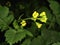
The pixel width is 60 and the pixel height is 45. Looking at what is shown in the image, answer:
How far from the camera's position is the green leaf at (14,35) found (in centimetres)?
128

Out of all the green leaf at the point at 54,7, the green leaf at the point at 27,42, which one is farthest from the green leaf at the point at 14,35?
the green leaf at the point at 54,7

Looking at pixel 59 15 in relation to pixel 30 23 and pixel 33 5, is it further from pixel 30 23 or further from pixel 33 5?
pixel 33 5

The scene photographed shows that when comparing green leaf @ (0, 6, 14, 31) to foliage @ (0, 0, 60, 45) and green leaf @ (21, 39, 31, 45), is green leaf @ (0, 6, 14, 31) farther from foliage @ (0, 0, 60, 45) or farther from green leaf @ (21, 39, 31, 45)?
green leaf @ (21, 39, 31, 45)

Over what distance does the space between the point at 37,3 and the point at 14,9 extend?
207mm

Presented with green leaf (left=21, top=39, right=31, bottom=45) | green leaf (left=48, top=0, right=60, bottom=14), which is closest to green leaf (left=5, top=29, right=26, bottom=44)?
green leaf (left=21, top=39, right=31, bottom=45)

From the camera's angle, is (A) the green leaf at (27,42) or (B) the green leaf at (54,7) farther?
(B) the green leaf at (54,7)

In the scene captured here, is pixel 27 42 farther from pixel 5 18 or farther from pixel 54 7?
pixel 54 7

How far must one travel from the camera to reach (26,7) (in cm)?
191

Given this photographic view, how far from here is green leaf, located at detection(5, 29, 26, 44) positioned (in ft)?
4.20

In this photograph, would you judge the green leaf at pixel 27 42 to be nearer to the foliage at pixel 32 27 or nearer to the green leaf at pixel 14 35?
the foliage at pixel 32 27

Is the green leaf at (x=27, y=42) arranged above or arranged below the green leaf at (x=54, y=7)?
below

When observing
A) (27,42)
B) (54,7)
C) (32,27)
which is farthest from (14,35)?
(54,7)

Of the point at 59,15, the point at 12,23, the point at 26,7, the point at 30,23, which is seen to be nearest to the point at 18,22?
the point at 12,23

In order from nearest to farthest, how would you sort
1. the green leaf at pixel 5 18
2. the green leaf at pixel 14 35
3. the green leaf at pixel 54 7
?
1. the green leaf at pixel 14 35
2. the green leaf at pixel 5 18
3. the green leaf at pixel 54 7
